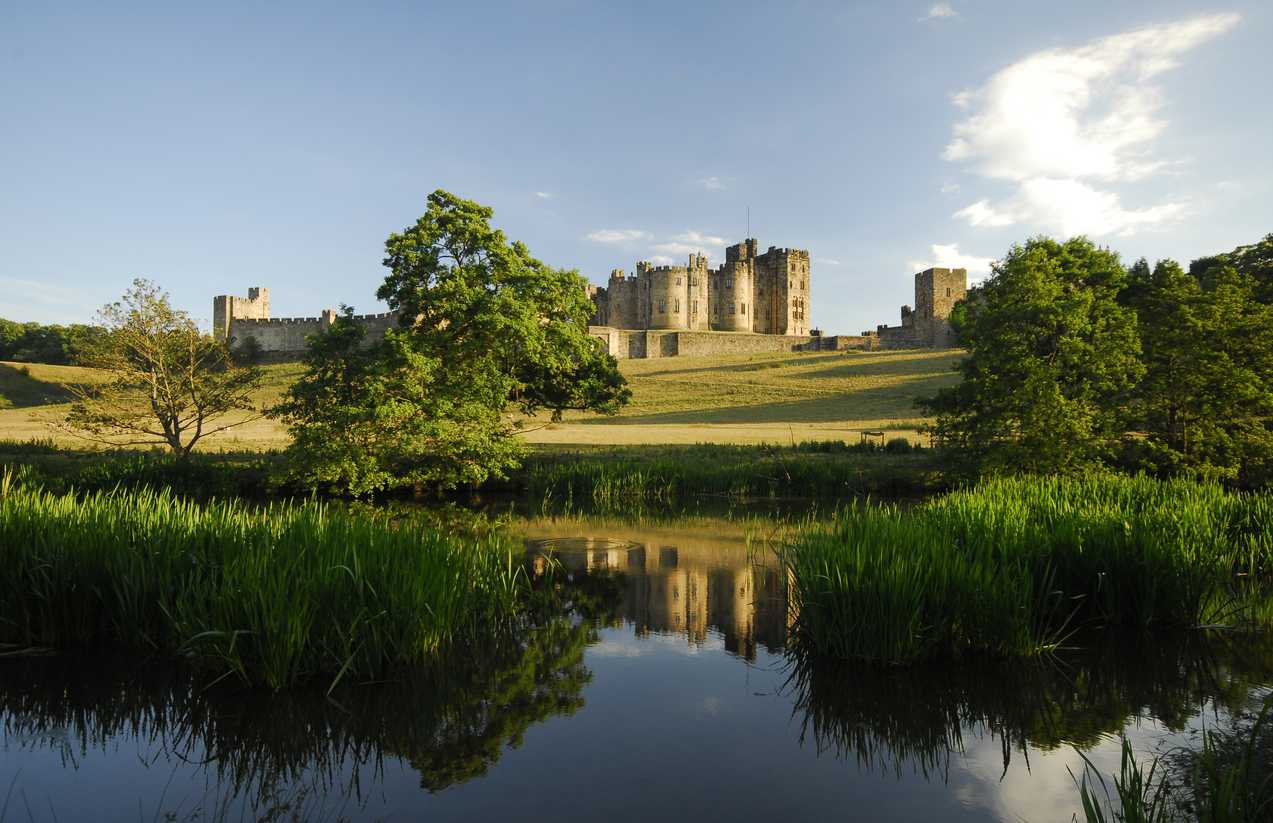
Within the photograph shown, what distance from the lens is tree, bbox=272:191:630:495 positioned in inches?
567

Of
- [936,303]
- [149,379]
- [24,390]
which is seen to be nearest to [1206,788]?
[149,379]

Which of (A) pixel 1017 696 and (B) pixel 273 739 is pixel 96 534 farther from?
(A) pixel 1017 696

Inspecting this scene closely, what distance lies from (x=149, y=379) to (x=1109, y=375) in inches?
814

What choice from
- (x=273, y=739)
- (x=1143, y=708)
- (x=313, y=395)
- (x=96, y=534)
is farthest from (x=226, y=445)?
(x=1143, y=708)

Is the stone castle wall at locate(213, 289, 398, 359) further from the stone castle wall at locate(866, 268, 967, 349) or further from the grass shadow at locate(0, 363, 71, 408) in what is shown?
the stone castle wall at locate(866, 268, 967, 349)

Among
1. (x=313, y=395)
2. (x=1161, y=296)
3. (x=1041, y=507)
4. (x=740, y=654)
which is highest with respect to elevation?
(x=1161, y=296)

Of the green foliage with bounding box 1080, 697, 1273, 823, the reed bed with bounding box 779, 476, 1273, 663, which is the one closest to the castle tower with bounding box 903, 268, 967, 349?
the reed bed with bounding box 779, 476, 1273, 663

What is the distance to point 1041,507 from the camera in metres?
8.27

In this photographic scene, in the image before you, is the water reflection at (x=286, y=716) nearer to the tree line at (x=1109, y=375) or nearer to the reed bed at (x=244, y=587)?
the reed bed at (x=244, y=587)

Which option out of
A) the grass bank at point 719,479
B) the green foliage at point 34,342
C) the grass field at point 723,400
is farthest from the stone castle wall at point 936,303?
the green foliage at point 34,342

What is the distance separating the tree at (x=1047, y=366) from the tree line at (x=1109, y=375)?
0.03 m

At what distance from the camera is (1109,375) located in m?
14.3

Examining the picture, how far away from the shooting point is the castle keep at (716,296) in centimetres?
6981

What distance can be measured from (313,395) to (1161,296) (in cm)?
1829
